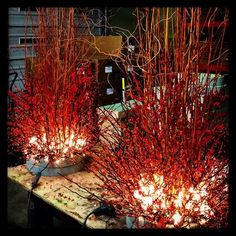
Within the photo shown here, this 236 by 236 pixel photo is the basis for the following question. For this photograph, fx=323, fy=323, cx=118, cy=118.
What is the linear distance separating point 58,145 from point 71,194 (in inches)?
34.8

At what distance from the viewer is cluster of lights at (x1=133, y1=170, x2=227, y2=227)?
259 cm

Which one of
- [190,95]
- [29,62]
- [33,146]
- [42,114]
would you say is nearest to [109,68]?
[29,62]

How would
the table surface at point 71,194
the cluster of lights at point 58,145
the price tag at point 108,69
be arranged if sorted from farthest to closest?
the price tag at point 108,69
the cluster of lights at point 58,145
the table surface at point 71,194

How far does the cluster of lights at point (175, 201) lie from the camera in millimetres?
2586

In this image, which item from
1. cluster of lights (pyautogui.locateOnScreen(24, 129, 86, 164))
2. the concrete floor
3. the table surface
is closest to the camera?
the table surface

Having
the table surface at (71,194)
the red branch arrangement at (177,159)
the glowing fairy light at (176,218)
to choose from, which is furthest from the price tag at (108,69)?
the glowing fairy light at (176,218)

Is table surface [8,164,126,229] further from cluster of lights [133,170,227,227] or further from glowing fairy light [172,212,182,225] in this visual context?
glowing fairy light [172,212,182,225]

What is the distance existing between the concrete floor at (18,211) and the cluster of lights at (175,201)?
201 cm

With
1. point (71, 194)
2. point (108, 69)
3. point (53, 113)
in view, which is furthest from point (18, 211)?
point (108, 69)

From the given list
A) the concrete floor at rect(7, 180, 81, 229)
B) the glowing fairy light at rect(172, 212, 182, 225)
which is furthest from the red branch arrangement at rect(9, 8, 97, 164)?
the glowing fairy light at rect(172, 212, 182, 225)

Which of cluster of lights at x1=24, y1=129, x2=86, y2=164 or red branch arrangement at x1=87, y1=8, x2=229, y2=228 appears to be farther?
cluster of lights at x1=24, y1=129, x2=86, y2=164

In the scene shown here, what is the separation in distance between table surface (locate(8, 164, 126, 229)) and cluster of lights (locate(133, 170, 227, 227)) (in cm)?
34

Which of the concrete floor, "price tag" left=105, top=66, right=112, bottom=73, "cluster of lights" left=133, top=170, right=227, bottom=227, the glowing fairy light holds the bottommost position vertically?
the concrete floor

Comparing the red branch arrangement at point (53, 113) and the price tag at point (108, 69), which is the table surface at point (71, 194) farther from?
the price tag at point (108, 69)
